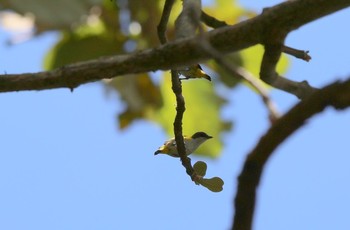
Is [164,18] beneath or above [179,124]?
above

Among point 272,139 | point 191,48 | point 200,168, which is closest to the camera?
point 272,139

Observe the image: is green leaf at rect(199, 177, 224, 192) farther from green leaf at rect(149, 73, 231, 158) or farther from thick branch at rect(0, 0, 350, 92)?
green leaf at rect(149, 73, 231, 158)

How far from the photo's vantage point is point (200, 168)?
1932 mm

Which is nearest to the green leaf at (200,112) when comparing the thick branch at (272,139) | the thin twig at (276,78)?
the thin twig at (276,78)

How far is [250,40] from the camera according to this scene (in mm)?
1670

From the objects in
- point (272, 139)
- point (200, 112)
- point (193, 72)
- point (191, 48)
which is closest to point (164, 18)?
point (193, 72)

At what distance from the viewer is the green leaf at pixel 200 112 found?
11.8 ft

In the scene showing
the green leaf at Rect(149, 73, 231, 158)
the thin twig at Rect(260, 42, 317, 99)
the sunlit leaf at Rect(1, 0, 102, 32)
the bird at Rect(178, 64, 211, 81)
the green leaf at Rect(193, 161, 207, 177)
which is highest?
the green leaf at Rect(149, 73, 231, 158)

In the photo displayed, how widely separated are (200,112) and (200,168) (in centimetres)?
170

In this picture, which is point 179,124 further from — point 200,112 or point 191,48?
point 200,112

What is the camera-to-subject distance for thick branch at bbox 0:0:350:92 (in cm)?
165

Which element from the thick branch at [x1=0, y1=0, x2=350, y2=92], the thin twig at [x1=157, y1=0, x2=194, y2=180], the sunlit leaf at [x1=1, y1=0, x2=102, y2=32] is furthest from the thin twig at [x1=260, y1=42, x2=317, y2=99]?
the sunlit leaf at [x1=1, y1=0, x2=102, y2=32]

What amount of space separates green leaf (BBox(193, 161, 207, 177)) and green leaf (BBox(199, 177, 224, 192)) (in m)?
0.04

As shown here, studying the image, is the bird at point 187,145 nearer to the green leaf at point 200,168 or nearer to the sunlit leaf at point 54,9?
the green leaf at point 200,168
